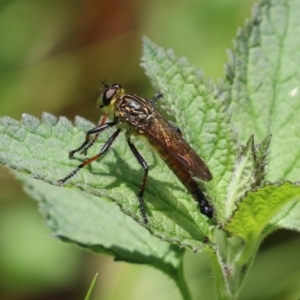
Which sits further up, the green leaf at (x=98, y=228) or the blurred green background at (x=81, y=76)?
the blurred green background at (x=81, y=76)

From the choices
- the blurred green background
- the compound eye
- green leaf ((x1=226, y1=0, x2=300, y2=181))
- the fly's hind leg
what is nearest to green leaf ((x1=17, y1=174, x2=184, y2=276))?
the fly's hind leg

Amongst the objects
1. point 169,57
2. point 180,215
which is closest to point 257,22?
point 169,57

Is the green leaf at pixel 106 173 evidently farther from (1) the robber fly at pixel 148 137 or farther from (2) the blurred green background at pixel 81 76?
(2) the blurred green background at pixel 81 76

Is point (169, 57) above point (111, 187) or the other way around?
above

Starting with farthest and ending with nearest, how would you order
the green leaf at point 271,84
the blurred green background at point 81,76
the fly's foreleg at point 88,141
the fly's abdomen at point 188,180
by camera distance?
the blurred green background at point 81,76 → the green leaf at point 271,84 → the fly's foreleg at point 88,141 → the fly's abdomen at point 188,180

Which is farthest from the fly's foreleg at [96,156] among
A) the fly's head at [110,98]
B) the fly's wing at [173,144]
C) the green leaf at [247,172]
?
the green leaf at [247,172]

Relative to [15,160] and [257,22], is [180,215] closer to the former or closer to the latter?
[15,160]
